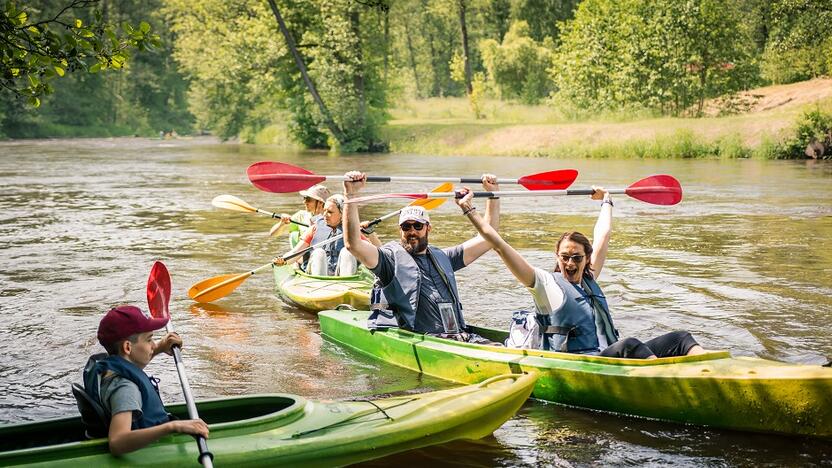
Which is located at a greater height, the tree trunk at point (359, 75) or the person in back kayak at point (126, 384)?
the tree trunk at point (359, 75)

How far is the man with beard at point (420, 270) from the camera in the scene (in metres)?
5.93

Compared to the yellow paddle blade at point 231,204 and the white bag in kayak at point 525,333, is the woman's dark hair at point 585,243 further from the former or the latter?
the yellow paddle blade at point 231,204

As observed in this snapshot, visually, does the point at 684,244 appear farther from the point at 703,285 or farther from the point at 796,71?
the point at 796,71

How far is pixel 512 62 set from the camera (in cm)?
4022

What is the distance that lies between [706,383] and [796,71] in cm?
3036

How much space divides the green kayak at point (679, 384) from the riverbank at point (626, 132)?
2088 centimetres

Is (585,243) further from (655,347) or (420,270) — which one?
(420,270)

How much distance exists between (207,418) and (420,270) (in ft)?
6.25

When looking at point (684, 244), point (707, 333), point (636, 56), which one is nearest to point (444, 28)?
point (636, 56)

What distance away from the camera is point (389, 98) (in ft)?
117

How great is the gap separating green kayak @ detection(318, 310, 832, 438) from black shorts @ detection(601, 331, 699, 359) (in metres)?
0.09

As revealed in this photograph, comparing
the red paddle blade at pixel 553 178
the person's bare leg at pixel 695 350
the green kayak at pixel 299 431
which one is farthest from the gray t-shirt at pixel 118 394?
the red paddle blade at pixel 553 178

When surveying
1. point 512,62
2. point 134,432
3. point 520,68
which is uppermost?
point 512,62

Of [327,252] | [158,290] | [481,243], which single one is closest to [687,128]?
[327,252]
